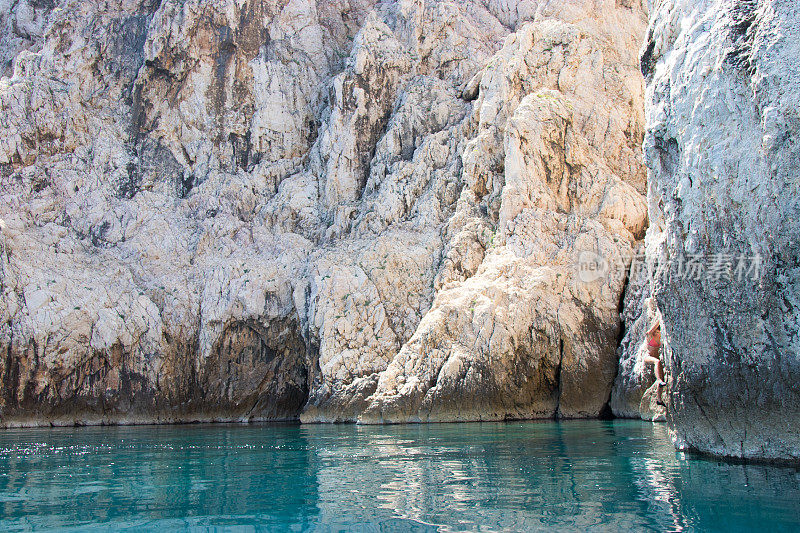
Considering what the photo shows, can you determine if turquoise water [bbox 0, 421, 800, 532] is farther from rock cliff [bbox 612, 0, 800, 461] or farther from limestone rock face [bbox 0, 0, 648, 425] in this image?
limestone rock face [bbox 0, 0, 648, 425]

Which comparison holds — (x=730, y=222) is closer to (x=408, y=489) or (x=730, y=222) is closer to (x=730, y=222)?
(x=730, y=222)

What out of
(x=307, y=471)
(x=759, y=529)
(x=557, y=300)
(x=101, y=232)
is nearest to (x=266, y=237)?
(x=101, y=232)

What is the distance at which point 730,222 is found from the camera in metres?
11.4

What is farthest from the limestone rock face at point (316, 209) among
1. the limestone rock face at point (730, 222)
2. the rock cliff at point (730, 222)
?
the limestone rock face at point (730, 222)

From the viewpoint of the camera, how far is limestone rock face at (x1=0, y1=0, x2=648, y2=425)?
29734 millimetres

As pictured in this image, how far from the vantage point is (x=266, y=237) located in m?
42.6

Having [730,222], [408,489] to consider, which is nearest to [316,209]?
[730,222]

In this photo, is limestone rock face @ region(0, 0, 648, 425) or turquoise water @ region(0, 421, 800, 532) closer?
turquoise water @ region(0, 421, 800, 532)

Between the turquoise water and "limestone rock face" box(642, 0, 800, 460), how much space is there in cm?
122

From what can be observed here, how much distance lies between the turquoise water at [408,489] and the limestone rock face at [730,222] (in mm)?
1223

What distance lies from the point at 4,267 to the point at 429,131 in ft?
86.6

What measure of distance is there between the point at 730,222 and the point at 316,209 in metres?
34.2

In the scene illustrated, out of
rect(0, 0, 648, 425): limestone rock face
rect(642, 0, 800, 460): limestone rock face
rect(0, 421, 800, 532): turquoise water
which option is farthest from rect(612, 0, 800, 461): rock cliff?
rect(0, 0, 648, 425): limestone rock face

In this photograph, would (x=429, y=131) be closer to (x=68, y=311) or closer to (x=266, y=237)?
(x=266, y=237)
